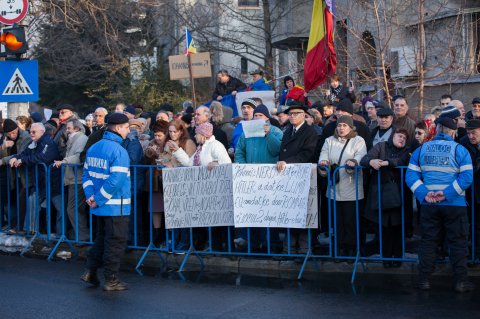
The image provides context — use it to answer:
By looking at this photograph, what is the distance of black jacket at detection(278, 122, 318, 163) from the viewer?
1059 centimetres

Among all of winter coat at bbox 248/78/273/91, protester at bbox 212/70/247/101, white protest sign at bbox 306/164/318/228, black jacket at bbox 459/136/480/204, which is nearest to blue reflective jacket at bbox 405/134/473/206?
black jacket at bbox 459/136/480/204

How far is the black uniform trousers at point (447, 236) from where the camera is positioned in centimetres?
911

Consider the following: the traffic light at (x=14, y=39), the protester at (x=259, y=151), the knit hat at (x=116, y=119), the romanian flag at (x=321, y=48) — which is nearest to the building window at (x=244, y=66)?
the romanian flag at (x=321, y=48)

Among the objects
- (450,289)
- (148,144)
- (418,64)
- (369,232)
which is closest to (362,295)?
(450,289)

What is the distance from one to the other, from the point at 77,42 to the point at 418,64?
732 inches

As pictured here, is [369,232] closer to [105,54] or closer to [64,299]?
[64,299]

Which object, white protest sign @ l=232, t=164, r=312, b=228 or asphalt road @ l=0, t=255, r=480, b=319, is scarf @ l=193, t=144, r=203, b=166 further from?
asphalt road @ l=0, t=255, r=480, b=319

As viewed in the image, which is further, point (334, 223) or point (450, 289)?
point (334, 223)

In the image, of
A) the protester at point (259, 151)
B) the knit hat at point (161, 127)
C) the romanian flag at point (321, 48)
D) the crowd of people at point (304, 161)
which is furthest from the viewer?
the romanian flag at point (321, 48)

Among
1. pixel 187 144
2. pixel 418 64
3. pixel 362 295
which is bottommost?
pixel 362 295

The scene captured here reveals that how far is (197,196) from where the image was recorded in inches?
423

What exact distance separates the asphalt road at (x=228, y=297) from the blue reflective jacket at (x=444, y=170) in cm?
105

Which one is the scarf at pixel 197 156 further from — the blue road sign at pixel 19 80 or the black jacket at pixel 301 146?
the blue road sign at pixel 19 80

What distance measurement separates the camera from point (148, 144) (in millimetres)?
11875
